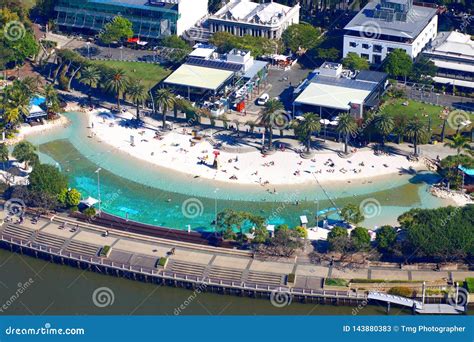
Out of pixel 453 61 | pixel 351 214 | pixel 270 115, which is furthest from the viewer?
pixel 453 61

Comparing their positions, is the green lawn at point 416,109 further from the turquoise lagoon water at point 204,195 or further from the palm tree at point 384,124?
the turquoise lagoon water at point 204,195

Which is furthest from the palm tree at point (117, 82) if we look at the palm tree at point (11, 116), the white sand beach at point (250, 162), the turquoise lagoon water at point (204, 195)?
the palm tree at point (11, 116)

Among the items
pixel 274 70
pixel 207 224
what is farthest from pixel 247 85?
pixel 207 224

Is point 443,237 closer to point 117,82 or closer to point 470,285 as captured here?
point 470,285

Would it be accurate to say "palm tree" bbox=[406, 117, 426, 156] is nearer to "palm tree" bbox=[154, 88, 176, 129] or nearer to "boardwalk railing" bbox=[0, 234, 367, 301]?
"boardwalk railing" bbox=[0, 234, 367, 301]

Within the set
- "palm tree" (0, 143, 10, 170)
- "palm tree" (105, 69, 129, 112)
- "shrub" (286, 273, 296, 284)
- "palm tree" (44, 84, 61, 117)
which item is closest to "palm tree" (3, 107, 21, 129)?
"palm tree" (44, 84, 61, 117)

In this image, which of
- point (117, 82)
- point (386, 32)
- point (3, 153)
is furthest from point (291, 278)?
point (386, 32)
